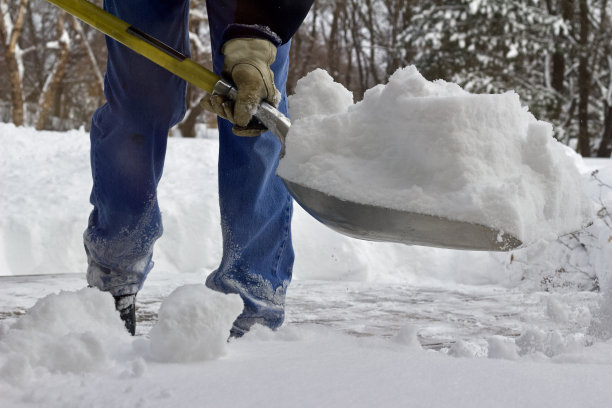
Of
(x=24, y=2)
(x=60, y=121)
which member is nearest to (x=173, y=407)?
(x=24, y=2)

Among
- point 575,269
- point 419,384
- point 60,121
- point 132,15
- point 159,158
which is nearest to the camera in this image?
point 419,384

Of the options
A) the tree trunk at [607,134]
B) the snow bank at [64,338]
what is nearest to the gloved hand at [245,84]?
the snow bank at [64,338]

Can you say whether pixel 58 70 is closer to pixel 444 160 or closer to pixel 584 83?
pixel 584 83

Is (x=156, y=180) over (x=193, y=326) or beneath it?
over

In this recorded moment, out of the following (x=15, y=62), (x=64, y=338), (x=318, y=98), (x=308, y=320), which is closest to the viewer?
(x=64, y=338)

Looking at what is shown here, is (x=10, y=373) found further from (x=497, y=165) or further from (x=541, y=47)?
(x=541, y=47)

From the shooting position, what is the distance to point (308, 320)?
2.57m

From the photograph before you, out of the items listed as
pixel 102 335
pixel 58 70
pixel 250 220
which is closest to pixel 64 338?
pixel 102 335

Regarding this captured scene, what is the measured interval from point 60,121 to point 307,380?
16693 mm

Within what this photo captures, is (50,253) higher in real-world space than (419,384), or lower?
lower

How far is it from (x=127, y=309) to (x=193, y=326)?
2.97 ft

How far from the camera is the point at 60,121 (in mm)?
16469

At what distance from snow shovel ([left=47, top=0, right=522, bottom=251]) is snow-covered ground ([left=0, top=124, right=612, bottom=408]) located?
22 centimetres

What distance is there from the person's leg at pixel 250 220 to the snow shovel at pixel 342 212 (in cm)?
39
